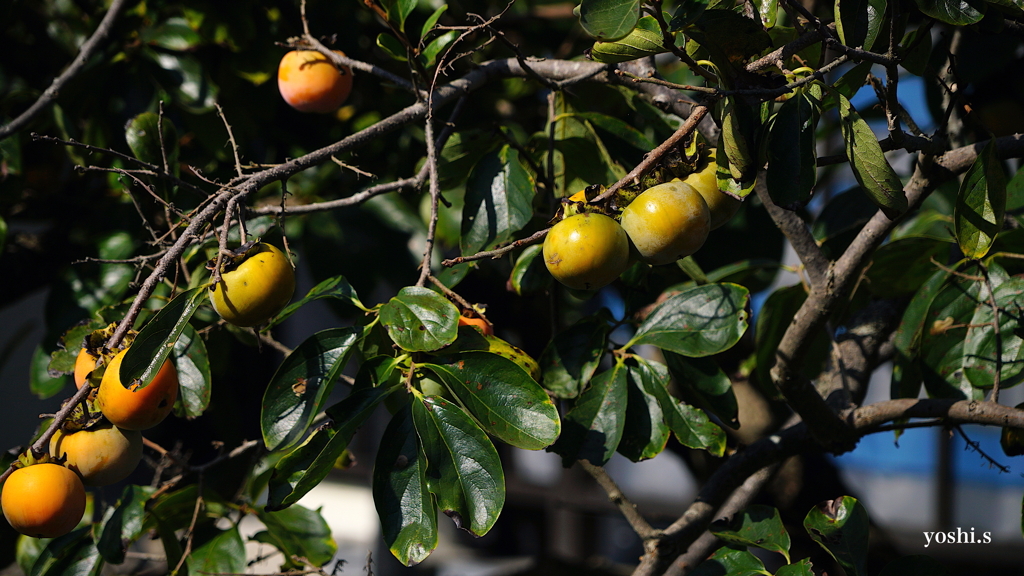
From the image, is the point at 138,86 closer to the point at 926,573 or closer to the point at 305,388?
the point at 305,388

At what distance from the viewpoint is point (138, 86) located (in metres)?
1.38

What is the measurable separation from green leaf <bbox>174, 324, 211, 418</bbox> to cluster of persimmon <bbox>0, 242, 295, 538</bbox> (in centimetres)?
8

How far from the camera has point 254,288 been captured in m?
0.66

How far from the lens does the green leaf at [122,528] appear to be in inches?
36.8

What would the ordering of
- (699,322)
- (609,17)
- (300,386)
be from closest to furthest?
(609,17) → (300,386) → (699,322)

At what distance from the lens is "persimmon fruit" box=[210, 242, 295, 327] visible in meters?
0.66

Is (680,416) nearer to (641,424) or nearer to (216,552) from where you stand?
(641,424)

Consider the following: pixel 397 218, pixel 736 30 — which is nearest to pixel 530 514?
pixel 397 218

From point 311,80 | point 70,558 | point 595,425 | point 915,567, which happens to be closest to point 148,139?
point 311,80

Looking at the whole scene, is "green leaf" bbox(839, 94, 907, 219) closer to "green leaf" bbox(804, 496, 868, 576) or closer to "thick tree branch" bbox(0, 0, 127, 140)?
"green leaf" bbox(804, 496, 868, 576)

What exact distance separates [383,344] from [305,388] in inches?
4.2

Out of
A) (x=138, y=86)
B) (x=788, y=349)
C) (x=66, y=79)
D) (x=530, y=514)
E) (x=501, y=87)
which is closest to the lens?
(x=788, y=349)

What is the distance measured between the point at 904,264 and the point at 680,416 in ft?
1.57

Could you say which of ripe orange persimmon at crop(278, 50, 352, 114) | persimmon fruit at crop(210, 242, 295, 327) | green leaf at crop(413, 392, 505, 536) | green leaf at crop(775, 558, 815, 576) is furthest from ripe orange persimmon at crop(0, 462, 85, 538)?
green leaf at crop(775, 558, 815, 576)
